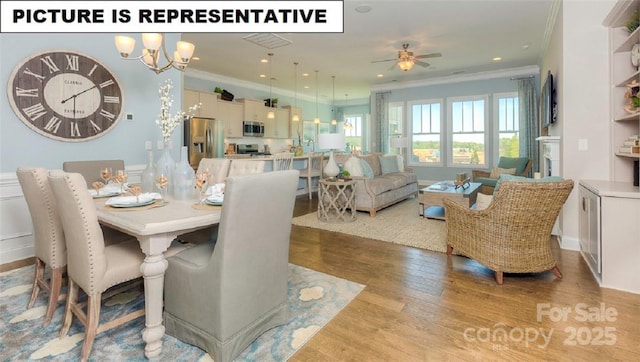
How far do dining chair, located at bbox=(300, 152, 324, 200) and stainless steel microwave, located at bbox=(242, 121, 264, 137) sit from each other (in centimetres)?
173

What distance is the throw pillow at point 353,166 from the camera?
5203mm

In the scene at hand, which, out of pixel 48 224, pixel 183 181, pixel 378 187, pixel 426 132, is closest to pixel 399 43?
pixel 378 187

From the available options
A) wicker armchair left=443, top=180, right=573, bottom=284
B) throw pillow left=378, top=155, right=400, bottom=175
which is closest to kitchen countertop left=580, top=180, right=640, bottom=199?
wicker armchair left=443, top=180, right=573, bottom=284

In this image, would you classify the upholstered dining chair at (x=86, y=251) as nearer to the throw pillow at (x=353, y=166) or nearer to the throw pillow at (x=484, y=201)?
the throw pillow at (x=484, y=201)

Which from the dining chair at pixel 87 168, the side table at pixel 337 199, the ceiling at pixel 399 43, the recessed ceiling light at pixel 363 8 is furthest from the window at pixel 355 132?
the dining chair at pixel 87 168

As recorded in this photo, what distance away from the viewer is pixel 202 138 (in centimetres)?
606

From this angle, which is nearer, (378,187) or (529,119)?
(378,187)

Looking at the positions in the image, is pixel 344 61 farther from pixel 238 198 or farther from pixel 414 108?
pixel 238 198

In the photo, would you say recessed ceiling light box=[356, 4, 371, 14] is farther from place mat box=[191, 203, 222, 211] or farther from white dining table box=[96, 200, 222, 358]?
white dining table box=[96, 200, 222, 358]

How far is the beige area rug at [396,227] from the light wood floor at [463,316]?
0.51m

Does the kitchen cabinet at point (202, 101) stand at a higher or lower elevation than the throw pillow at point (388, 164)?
higher

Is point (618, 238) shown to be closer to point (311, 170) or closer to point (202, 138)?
point (311, 170)

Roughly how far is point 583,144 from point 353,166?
2.92 meters

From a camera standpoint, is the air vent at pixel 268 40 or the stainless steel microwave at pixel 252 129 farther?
the stainless steel microwave at pixel 252 129
